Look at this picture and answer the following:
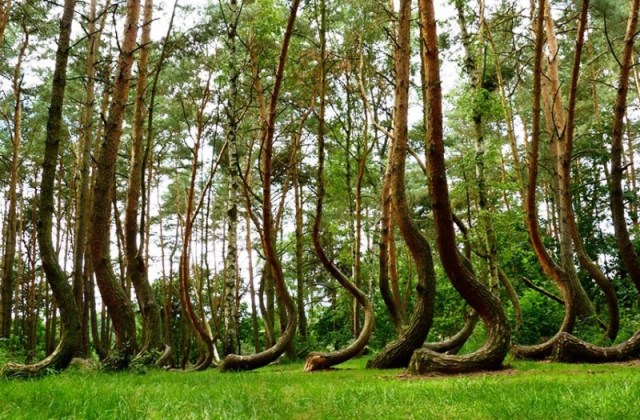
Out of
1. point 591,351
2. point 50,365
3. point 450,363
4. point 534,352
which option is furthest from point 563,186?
point 50,365

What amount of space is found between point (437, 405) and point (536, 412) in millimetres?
820

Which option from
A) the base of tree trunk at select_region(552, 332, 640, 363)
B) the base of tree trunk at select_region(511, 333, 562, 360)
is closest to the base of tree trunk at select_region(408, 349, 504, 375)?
the base of tree trunk at select_region(552, 332, 640, 363)

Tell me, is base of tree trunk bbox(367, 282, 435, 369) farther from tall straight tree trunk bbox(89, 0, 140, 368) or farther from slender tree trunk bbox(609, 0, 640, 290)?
tall straight tree trunk bbox(89, 0, 140, 368)

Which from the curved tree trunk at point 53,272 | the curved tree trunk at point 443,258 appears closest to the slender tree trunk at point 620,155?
the curved tree trunk at point 443,258

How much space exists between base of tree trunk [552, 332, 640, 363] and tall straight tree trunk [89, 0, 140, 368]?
7.77 meters

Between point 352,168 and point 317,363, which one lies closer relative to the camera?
point 317,363

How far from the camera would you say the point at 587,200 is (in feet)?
64.6

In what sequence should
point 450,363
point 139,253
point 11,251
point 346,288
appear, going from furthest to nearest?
point 11,251
point 139,253
point 346,288
point 450,363

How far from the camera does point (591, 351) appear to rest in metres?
8.73

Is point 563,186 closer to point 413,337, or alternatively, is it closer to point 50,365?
point 413,337

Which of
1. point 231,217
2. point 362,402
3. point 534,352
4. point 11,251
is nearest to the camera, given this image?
point 362,402

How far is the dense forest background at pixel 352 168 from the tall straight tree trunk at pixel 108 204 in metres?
0.04

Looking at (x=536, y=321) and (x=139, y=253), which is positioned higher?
(x=139, y=253)

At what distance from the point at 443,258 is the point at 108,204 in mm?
5908
